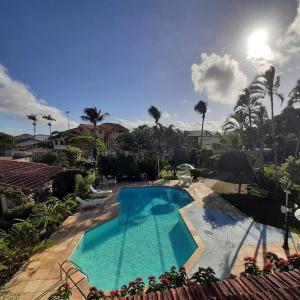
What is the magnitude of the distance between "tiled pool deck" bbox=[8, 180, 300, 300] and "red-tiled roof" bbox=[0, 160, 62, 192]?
316cm

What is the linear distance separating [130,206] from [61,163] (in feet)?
38.1

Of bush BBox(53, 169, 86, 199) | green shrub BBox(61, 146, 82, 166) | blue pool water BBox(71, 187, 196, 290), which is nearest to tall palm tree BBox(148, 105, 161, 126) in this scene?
green shrub BBox(61, 146, 82, 166)

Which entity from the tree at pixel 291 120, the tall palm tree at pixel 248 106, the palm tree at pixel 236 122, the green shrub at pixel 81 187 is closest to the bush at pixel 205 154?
the palm tree at pixel 236 122

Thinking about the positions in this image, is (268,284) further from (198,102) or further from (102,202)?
(198,102)

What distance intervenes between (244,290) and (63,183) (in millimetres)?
15161

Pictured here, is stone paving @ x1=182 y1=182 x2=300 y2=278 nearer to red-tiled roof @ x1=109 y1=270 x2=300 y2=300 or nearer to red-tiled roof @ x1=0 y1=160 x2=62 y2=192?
red-tiled roof @ x1=109 y1=270 x2=300 y2=300

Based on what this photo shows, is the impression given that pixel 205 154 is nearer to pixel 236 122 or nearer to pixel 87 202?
pixel 236 122

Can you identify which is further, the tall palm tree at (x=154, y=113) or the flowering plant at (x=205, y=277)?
the tall palm tree at (x=154, y=113)

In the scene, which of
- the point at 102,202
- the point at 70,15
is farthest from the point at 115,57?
the point at 102,202

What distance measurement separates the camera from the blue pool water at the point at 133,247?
8695 mm

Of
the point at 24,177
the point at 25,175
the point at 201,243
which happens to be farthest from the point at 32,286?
the point at 25,175

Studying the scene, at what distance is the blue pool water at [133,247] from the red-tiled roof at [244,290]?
4.08 m

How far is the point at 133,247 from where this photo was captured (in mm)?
10586

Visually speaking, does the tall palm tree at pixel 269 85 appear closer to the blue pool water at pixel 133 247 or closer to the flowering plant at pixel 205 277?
the blue pool water at pixel 133 247
